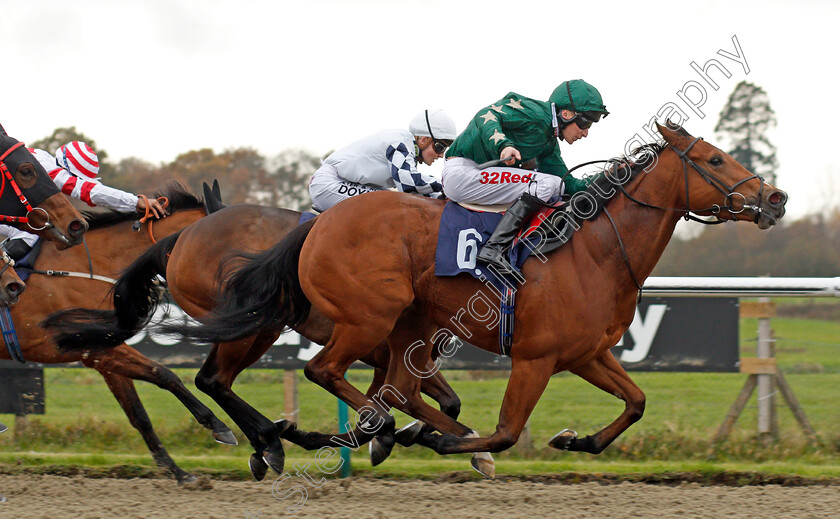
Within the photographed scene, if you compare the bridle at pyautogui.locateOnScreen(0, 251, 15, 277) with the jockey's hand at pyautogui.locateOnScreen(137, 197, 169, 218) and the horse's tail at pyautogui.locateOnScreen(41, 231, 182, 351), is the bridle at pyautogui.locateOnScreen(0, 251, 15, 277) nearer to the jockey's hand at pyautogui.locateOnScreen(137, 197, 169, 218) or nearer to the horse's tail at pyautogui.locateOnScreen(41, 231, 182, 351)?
the horse's tail at pyautogui.locateOnScreen(41, 231, 182, 351)

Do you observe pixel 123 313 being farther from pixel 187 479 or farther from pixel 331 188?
pixel 331 188

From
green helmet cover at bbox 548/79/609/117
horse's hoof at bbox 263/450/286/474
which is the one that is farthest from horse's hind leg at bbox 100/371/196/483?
green helmet cover at bbox 548/79/609/117

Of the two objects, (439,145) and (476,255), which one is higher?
(439,145)

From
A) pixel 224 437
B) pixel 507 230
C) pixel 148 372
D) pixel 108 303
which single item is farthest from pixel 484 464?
pixel 108 303

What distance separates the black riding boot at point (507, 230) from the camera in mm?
4113

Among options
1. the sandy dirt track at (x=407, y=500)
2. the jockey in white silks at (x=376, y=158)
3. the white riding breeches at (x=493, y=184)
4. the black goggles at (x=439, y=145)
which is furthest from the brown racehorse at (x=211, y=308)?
the white riding breeches at (x=493, y=184)

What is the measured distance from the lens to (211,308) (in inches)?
202

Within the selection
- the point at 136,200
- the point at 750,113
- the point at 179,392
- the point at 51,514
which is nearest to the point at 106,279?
the point at 136,200

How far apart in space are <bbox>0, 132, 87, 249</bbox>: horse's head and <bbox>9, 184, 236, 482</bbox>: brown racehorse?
57 cm

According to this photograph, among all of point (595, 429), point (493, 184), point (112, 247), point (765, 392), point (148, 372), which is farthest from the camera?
point (595, 429)

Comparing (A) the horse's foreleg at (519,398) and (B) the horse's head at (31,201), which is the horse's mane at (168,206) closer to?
(B) the horse's head at (31,201)

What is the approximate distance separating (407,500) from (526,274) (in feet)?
4.94

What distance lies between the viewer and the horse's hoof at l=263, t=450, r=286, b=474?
4910mm

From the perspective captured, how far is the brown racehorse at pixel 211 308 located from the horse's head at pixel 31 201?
1.66 ft
